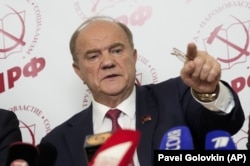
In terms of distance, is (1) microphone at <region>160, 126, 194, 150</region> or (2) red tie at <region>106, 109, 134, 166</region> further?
(2) red tie at <region>106, 109, 134, 166</region>

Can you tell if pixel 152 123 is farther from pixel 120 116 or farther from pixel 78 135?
pixel 78 135

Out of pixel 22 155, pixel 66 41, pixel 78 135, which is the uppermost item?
pixel 66 41

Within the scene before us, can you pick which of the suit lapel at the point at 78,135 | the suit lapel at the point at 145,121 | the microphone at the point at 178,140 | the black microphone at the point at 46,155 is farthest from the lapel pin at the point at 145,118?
the microphone at the point at 178,140

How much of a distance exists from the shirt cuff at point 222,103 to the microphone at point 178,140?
10.5 inches

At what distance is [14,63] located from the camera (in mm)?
1575

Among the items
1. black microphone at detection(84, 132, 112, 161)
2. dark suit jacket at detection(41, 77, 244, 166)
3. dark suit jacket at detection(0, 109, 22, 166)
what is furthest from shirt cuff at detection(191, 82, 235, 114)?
dark suit jacket at detection(0, 109, 22, 166)

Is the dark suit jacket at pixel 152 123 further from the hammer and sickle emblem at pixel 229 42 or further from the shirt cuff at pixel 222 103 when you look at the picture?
the hammer and sickle emblem at pixel 229 42

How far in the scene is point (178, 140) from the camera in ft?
2.18

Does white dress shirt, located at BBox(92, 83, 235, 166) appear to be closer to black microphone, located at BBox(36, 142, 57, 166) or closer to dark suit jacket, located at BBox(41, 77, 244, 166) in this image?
dark suit jacket, located at BBox(41, 77, 244, 166)

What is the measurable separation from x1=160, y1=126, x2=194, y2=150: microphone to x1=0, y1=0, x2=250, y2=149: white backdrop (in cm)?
84

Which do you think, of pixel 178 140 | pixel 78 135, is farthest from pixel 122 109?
pixel 178 140

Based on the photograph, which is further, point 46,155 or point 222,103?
point 222,103
